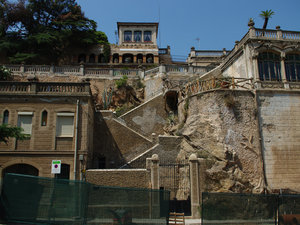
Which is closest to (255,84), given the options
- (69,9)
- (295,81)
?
(295,81)

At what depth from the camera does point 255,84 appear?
1861 centimetres

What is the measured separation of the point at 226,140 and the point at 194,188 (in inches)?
182

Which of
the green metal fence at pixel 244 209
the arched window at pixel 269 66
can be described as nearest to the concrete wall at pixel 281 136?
the arched window at pixel 269 66

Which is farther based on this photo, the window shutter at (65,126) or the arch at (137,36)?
the arch at (137,36)

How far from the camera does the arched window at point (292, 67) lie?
20156mm

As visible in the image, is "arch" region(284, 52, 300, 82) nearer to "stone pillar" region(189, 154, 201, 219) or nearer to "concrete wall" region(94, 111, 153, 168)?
"stone pillar" region(189, 154, 201, 219)

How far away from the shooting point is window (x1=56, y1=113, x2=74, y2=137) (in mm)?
15273

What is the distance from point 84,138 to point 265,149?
11.8m

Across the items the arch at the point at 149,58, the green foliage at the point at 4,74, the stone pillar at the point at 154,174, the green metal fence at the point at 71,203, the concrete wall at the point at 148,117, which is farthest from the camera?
the arch at the point at 149,58

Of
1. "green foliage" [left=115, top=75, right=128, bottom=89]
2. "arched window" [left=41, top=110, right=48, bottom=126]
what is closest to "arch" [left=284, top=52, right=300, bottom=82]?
"green foliage" [left=115, top=75, right=128, bottom=89]

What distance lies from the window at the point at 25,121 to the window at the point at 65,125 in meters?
A: 1.60

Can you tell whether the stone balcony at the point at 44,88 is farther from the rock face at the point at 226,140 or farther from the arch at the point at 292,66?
the arch at the point at 292,66

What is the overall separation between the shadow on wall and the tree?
17.4 meters

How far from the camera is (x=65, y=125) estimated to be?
15.4 m
